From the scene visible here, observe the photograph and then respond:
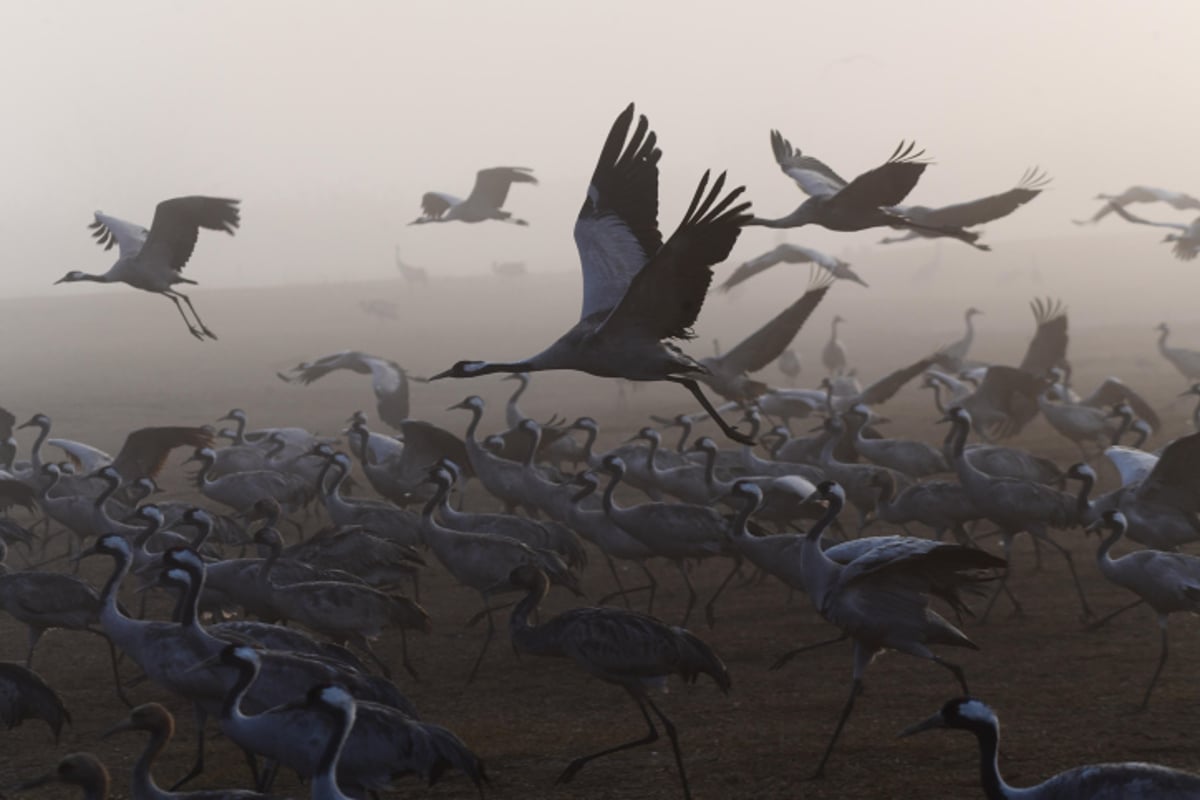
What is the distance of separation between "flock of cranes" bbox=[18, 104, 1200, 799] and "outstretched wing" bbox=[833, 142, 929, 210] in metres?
0.03

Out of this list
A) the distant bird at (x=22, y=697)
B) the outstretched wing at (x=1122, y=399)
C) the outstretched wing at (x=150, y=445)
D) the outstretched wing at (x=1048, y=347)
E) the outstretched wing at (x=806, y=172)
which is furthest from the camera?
the outstretched wing at (x=1048, y=347)

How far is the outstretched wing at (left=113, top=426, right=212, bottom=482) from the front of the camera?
15148mm

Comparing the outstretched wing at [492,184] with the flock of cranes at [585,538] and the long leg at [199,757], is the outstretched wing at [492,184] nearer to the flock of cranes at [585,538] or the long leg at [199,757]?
the flock of cranes at [585,538]

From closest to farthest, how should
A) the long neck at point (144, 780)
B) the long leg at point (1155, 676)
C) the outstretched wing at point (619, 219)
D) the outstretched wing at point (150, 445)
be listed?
1. the long neck at point (144, 780)
2. the long leg at point (1155, 676)
3. the outstretched wing at point (619, 219)
4. the outstretched wing at point (150, 445)

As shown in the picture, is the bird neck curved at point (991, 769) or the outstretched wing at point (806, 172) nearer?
the bird neck curved at point (991, 769)

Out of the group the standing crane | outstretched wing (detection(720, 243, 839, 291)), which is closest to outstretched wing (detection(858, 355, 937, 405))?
outstretched wing (detection(720, 243, 839, 291))

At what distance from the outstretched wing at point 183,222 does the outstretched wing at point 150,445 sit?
6.19 feet

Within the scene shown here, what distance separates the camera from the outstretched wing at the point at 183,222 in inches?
571

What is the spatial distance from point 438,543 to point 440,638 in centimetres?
99

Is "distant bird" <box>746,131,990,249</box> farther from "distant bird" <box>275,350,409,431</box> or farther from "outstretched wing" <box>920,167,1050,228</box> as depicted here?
"distant bird" <box>275,350,409,431</box>

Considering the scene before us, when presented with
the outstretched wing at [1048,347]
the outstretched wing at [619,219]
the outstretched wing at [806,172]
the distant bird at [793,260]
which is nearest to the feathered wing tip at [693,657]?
the outstretched wing at [619,219]

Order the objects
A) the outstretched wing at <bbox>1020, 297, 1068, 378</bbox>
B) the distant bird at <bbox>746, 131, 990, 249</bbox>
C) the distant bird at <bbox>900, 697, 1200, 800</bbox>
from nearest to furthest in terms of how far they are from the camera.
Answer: the distant bird at <bbox>900, 697, 1200, 800</bbox> < the distant bird at <bbox>746, 131, 990, 249</bbox> < the outstretched wing at <bbox>1020, 297, 1068, 378</bbox>

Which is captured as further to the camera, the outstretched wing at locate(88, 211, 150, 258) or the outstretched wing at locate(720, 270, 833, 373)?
the outstretched wing at locate(720, 270, 833, 373)

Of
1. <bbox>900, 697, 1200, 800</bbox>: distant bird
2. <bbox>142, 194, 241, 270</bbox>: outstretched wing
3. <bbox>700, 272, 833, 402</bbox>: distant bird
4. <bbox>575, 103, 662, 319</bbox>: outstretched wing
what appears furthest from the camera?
<bbox>700, 272, 833, 402</bbox>: distant bird
